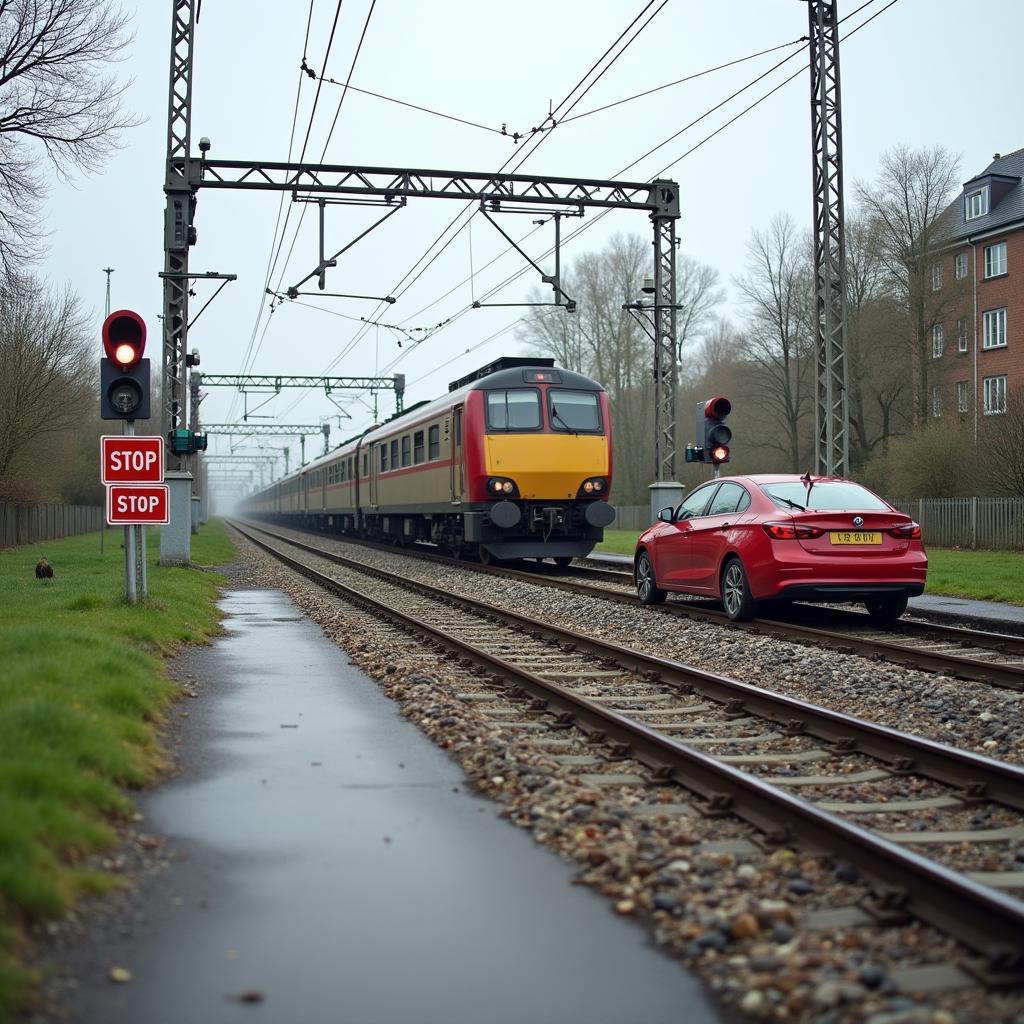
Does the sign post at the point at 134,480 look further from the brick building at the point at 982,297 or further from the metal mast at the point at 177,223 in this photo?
the brick building at the point at 982,297

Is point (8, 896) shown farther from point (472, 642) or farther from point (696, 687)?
point (472, 642)

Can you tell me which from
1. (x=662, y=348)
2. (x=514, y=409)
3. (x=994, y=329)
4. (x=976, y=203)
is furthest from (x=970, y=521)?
(x=976, y=203)

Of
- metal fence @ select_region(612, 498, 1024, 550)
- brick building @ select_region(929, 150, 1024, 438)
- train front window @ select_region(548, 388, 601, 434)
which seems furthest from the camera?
brick building @ select_region(929, 150, 1024, 438)

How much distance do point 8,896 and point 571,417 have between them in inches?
722

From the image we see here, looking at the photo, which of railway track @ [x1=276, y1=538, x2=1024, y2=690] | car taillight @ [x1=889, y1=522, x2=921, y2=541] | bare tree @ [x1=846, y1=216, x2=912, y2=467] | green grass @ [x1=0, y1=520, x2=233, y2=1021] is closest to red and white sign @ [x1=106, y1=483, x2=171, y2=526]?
green grass @ [x1=0, y1=520, x2=233, y2=1021]

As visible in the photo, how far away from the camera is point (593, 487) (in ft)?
70.3

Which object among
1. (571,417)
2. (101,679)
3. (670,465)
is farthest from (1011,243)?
(101,679)

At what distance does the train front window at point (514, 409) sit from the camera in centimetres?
2078

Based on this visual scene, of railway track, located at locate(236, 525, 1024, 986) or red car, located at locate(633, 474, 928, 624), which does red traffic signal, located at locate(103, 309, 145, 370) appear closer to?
railway track, located at locate(236, 525, 1024, 986)

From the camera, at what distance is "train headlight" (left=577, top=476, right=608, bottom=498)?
21375mm

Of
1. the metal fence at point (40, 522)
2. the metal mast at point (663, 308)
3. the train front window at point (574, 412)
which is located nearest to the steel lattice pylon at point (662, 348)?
the metal mast at point (663, 308)

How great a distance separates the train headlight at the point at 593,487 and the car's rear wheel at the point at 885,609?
9.34 metres

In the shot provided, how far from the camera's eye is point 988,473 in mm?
28094

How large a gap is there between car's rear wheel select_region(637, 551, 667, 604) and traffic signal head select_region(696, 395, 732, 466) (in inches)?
143
